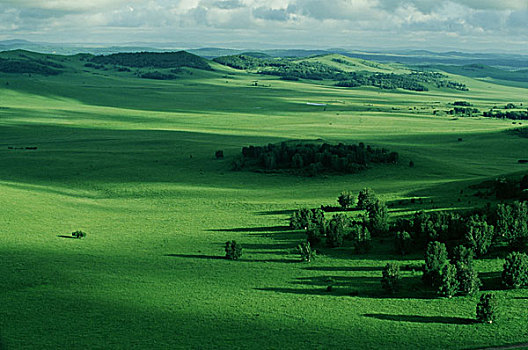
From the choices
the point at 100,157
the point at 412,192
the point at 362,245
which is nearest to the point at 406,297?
the point at 362,245

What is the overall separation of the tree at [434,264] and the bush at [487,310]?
5997mm

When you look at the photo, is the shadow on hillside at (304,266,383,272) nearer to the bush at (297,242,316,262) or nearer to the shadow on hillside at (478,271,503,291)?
the bush at (297,242,316,262)

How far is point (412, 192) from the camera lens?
7888cm

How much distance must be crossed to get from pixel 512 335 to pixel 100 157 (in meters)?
96.0

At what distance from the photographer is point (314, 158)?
102 meters

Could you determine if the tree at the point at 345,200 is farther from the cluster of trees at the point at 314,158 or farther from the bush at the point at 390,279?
the bush at the point at 390,279

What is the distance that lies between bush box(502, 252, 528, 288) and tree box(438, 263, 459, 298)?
3.97 meters

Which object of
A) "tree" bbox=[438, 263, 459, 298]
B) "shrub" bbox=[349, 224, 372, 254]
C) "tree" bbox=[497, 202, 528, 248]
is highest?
"tree" bbox=[497, 202, 528, 248]

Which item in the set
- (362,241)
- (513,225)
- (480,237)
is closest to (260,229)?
(362,241)

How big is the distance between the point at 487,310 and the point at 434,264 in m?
8.28

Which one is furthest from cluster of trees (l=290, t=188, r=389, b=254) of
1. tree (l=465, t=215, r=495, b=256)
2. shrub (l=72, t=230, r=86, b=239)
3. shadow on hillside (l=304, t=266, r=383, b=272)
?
shrub (l=72, t=230, r=86, b=239)

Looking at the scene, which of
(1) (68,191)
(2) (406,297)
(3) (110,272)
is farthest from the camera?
(1) (68,191)

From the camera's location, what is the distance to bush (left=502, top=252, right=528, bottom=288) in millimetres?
40719

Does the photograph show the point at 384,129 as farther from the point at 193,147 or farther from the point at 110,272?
the point at 110,272
